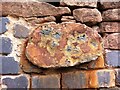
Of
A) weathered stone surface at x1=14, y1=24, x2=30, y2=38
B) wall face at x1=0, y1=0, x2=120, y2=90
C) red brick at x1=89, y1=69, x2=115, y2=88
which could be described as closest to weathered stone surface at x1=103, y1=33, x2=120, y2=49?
wall face at x1=0, y1=0, x2=120, y2=90

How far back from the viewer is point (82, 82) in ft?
4.58

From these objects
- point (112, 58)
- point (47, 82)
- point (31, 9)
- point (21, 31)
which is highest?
point (31, 9)

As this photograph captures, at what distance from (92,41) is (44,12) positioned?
265 millimetres

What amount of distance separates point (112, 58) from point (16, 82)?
1.51 feet

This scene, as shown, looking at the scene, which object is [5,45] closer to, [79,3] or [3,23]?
[3,23]

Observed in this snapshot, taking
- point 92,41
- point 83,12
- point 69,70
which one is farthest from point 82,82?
point 83,12

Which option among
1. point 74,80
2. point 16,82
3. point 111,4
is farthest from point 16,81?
point 111,4

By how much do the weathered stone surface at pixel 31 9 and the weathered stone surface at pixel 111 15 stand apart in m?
0.18

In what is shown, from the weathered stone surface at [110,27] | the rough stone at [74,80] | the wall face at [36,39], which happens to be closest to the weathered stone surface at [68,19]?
the wall face at [36,39]

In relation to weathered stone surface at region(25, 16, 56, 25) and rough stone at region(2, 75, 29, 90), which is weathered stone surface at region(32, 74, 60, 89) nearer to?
rough stone at region(2, 75, 29, 90)

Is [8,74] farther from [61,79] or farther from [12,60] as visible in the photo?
[61,79]

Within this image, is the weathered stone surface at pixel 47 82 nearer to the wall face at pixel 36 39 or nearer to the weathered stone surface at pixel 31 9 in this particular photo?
the wall face at pixel 36 39

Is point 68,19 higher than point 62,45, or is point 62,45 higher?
point 68,19

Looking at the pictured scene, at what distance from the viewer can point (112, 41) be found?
1.46 m
